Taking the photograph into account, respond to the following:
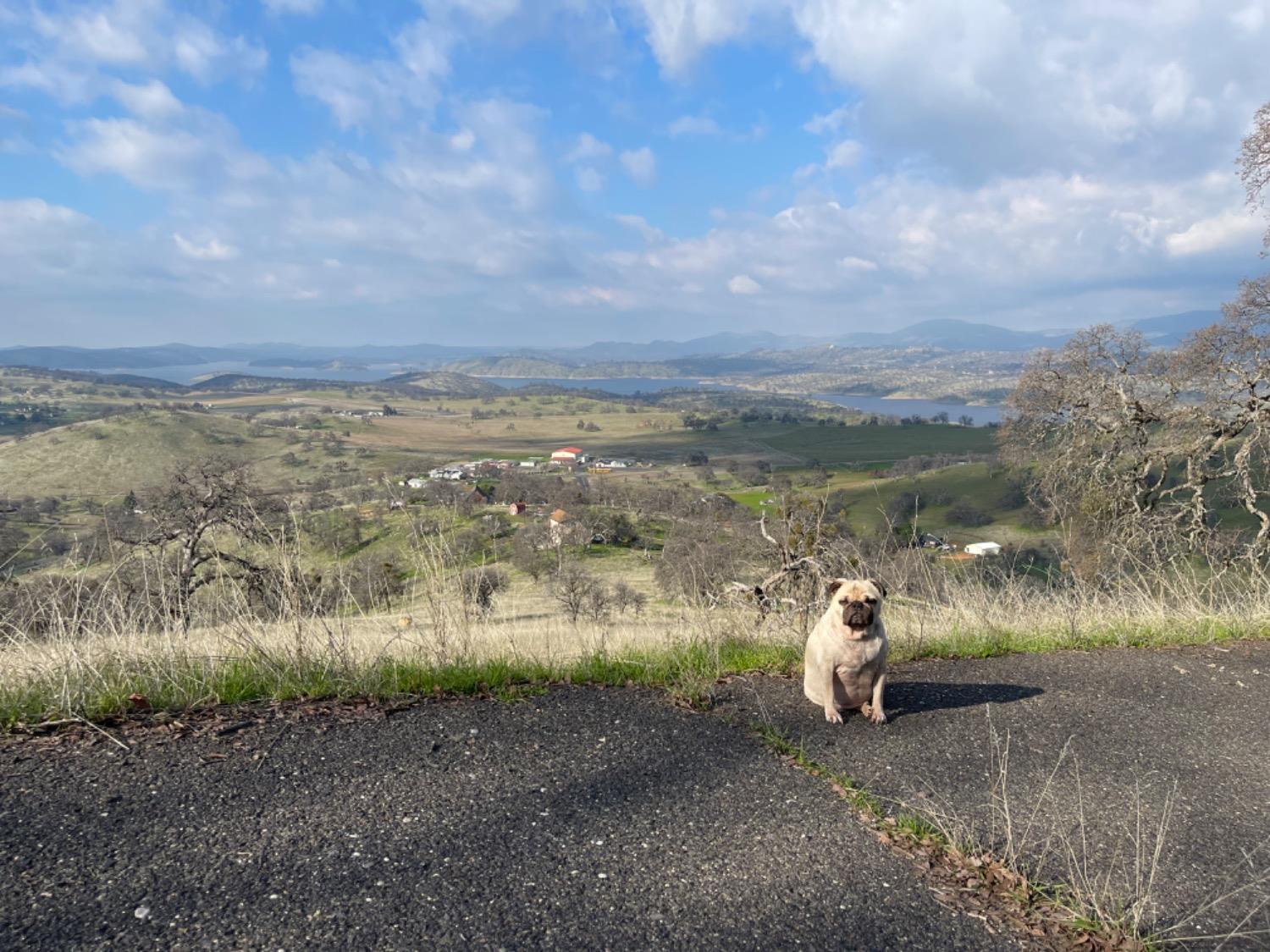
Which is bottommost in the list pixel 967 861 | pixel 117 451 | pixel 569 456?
pixel 569 456

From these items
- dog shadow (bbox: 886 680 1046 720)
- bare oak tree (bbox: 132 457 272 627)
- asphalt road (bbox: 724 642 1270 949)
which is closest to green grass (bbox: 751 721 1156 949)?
asphalt road (bbox: 724 642 1270 949)

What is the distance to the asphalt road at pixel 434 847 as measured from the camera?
2430 millimetres

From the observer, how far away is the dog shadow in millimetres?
4930

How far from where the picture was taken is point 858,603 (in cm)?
431

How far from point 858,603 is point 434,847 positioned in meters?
2.68

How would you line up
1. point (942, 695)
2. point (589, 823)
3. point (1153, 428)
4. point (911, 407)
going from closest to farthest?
point (589, 823), point (942, 695), point (1153, 428), point (911, 407)

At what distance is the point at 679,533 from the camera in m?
24.4

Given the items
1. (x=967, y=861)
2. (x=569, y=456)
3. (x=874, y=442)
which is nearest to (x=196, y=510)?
(x=967, y=861)

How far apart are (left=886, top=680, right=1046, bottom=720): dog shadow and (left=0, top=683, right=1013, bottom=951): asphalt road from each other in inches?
59.0

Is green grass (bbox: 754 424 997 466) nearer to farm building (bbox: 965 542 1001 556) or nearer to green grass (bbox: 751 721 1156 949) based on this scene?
farm building (bbox: 965 542 1001 556)

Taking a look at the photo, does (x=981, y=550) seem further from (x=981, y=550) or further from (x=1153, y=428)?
(x=1153, y=428)

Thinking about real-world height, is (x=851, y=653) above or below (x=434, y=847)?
above

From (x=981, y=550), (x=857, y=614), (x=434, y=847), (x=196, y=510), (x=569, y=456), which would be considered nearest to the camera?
(x=434, y=847)

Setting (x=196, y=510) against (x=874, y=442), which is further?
(x=874, y=442)
